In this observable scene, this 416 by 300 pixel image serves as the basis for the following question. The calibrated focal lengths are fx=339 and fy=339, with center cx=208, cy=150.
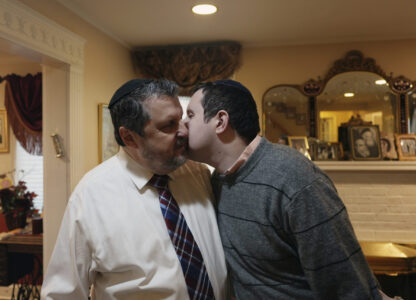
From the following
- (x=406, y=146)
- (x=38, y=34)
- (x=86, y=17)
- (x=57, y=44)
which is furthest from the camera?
(x=406, y=146)

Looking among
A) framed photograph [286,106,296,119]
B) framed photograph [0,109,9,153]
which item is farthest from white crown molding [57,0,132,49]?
framed photograph [0,109,9,153]

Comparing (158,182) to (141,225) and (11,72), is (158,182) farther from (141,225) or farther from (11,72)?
(11,72)

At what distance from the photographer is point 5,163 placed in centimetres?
446

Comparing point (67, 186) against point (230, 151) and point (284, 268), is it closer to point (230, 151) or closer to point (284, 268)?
point (230, 151)

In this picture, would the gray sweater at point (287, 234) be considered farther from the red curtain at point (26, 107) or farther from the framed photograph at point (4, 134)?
the framed photograph at point (4, 134)

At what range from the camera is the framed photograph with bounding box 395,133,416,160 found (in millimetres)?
3344

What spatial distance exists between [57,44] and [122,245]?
180 cm

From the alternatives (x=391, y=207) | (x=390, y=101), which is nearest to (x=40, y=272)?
(x=391, y=207)

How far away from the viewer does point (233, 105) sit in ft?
3.83

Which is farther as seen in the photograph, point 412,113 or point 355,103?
point 355,103

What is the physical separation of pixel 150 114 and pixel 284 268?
0.67 metres

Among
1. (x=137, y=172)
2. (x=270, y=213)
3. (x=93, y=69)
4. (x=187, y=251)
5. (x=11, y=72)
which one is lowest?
(x=187, y=251)

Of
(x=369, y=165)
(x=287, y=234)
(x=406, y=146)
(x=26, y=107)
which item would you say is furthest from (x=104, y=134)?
(x=406, y=146)

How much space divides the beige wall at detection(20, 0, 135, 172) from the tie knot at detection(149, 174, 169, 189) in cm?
172
